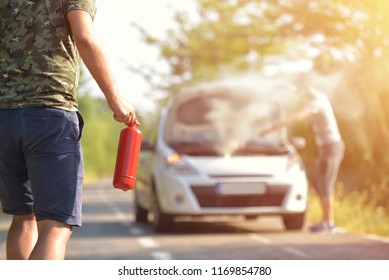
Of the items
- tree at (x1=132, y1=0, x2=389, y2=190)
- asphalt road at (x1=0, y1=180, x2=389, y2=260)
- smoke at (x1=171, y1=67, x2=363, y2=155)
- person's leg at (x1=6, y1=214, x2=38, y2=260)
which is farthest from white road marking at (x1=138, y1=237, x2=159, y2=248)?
person's leg at (x1=6, y1=214, x2=38, y2=260)

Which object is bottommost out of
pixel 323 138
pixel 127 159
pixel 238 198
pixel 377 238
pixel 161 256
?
pixel 377 238

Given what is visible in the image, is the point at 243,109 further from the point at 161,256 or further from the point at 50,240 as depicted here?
the point at 50,240

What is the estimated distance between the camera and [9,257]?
5145 mm

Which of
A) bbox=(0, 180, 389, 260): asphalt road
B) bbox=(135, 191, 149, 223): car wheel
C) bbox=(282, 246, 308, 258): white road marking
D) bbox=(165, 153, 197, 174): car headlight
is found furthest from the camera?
bbox=(135, 191, 149, 223): car wheel

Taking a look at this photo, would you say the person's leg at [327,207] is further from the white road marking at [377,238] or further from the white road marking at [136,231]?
the white road marking at [136,231]

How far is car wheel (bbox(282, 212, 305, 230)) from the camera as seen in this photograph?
1344 centimetres

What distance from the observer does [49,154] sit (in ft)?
15.1

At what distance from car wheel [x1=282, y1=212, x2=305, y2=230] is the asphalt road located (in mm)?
164

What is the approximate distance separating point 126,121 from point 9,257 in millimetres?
977

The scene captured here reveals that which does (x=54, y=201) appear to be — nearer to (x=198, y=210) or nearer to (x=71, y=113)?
(x=71, y=113)

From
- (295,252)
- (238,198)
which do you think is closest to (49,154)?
(295,252)

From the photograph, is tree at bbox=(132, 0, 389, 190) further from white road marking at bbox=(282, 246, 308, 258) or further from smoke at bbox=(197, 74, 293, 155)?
white road marking at bbox=(282, 246, 308, 258)

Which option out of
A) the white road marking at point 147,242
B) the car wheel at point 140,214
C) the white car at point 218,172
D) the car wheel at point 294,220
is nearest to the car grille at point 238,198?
the white car at point 218,172

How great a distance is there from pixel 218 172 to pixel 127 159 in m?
8.07
